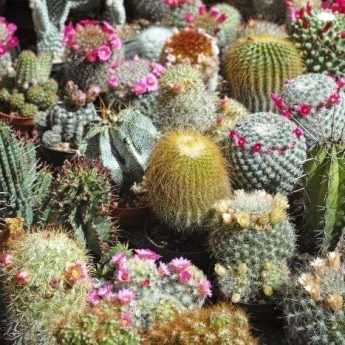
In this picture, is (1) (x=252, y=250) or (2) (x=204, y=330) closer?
(2) (x=204, y=330)

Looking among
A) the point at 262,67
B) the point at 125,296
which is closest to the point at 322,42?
the point at 262,67

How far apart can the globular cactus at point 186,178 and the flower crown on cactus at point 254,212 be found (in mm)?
142

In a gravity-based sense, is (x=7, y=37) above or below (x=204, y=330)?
above

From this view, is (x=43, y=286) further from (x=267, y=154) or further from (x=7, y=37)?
(x=7, y=37)

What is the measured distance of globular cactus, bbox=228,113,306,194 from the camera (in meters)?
3.85

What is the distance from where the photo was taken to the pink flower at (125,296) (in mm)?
3181

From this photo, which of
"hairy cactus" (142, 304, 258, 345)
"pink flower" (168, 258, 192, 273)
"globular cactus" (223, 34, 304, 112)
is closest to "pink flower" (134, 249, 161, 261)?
"pink flower" (168, 258, 192, 273)

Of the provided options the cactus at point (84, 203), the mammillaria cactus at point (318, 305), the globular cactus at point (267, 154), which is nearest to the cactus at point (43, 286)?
the cactus at point (84, 203)

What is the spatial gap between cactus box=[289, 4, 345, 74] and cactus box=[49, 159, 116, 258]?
177cm

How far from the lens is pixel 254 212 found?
3.48 metres

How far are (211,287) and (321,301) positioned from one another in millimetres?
646

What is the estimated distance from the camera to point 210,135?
4.22 m

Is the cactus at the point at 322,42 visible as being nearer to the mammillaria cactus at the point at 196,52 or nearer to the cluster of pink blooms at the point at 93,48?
the mammillaria cactus at the point at 196,52

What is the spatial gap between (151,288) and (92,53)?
1.85 m
